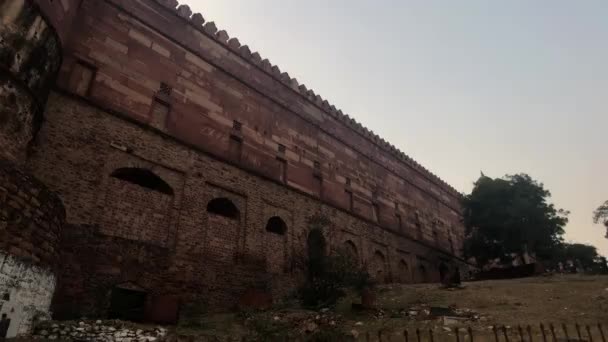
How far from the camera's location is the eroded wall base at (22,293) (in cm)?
560

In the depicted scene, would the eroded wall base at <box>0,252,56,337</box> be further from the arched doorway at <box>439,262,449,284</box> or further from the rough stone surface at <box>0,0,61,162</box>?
the arched doorway at <box>439,262,449,284</box>

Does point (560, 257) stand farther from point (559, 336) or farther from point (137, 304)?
point (137, 304)

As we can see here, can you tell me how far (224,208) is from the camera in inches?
497

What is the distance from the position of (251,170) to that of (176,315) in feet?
19.3

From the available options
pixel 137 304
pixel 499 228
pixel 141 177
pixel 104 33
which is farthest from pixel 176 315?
pixel 499 228

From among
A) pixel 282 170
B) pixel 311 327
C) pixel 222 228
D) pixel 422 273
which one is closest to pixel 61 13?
pixel 222 228

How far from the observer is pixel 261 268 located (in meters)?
12.3

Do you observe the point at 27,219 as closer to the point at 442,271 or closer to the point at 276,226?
the point at 276,226

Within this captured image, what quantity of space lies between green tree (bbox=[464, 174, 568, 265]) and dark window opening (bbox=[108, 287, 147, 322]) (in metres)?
19.3

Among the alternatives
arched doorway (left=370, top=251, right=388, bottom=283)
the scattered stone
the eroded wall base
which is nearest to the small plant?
the scattered stone

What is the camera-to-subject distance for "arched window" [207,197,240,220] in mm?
12421

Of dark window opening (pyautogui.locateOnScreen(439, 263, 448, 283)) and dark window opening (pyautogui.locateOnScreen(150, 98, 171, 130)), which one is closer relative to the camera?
dark window opening (pyautogui.locateOnScreen(150, 98, 171, 130))

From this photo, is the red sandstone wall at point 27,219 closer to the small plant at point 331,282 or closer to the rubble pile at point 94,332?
the rubble pile at point 94,332

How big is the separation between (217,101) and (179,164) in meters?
3.31
